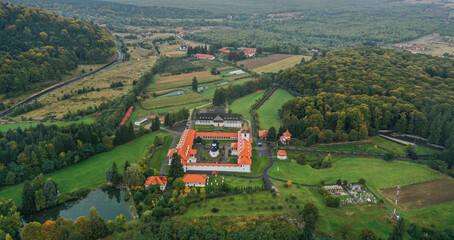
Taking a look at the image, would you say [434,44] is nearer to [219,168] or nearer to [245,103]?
[245,103]

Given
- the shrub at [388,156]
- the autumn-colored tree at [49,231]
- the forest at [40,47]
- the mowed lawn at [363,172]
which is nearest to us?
the autumn-colored tree at [49,231]

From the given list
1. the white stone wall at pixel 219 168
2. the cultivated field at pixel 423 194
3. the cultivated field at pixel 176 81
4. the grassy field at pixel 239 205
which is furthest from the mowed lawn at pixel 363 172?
the cultivated field at pixel 176 81

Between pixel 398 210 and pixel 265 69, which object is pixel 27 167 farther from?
pixel 265 69

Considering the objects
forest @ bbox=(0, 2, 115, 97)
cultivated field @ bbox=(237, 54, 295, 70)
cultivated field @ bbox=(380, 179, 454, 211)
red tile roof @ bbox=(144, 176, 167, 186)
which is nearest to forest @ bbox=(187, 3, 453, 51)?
cultivated field @ bbox=(237, 54, 295, 70)

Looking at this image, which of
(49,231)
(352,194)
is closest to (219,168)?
(352,194)

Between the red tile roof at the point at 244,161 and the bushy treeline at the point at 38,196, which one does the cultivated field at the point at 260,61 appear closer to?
the red tile roof at the point at 244,161

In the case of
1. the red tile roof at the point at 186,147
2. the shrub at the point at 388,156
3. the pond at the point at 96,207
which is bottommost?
the pond at the point at 96,207
